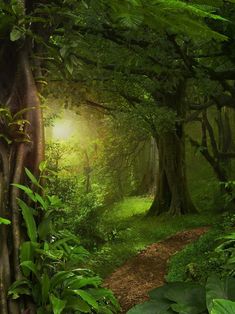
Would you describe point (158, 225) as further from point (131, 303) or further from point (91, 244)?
point (131, 303)

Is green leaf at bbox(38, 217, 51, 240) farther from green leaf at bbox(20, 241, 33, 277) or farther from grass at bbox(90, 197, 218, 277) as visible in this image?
grass at bbox(90, 197, 218, 277)

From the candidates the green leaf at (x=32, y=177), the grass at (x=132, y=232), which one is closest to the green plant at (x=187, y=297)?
the green leaf at (x=32, y=177)

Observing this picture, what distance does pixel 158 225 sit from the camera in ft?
49.4

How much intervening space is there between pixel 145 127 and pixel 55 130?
3744 mm

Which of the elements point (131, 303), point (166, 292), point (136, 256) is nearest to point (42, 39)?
point (166, 292)

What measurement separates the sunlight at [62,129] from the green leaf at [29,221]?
11723 mm

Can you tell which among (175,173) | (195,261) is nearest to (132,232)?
(175,173)

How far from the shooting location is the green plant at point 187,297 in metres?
3.33

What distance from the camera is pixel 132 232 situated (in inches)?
552

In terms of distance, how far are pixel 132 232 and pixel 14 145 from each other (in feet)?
33.8

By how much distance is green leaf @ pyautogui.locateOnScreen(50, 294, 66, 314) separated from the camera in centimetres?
340

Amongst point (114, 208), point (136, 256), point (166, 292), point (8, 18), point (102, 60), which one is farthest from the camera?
point (114, 208)

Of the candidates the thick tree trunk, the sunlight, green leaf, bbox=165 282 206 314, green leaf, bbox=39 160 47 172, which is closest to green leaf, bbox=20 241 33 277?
green leaf, bbox=39 160 47 172

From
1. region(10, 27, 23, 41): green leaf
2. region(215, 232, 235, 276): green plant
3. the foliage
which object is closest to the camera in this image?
region(10, 27, 23, 41): green leaf
